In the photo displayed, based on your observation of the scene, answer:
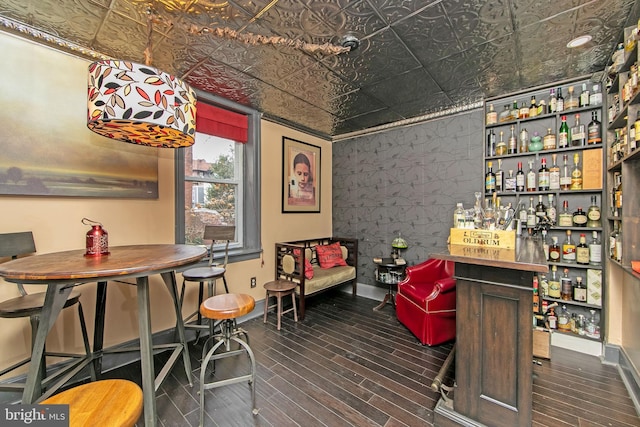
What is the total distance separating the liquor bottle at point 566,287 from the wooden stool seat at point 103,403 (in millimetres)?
3420

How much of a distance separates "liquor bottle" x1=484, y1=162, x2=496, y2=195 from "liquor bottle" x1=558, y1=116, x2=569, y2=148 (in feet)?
1.98

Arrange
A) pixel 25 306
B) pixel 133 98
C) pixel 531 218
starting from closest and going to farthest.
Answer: pixel 133 98 < pixel 25 306 < pixel 531 218

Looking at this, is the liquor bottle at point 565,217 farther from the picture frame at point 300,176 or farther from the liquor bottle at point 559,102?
the picture frame at point 300,176

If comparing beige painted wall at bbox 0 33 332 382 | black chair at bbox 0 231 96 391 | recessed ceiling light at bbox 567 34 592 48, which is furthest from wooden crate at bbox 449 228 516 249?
black chair at bbox 0 231 96 391

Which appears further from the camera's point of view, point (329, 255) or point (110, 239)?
point (329, 255)

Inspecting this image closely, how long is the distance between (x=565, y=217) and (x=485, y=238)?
154cm

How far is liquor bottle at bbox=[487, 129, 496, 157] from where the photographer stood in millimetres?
3025

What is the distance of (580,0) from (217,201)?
11.2 feet

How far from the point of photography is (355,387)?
1.97 m

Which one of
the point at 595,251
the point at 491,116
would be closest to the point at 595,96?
the point at 491,116

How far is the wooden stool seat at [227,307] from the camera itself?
172 centimetres

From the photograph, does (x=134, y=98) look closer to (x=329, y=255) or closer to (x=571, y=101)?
(x=329, y=255)

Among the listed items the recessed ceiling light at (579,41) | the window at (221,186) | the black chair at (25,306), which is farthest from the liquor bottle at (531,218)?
the black chair at (25,306)

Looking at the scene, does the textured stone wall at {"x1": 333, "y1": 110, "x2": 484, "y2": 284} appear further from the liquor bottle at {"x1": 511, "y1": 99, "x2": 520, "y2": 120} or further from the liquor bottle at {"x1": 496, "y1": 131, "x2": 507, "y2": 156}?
the liquor bottle at {"x1": 511, "y1": 99, "x2": 520, "y2": 120}
